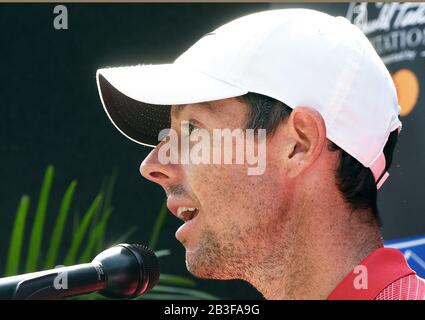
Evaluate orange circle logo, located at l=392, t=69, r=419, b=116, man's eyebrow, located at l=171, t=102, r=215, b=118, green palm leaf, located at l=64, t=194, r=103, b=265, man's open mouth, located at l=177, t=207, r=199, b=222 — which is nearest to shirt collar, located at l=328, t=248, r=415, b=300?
man's open mouth, located at l=177, t=207, r=199, b=222

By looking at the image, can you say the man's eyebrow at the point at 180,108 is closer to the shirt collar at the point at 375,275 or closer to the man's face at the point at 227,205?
the man's face at the point at 227,205

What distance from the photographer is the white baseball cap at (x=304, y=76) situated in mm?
1820

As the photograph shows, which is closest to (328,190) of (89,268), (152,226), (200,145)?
(200,145)

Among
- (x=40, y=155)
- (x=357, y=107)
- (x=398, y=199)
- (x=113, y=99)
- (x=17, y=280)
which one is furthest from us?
(x=40, y=155)

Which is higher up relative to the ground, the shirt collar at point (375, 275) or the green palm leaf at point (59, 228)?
the green palm leaf at point (59, 228)

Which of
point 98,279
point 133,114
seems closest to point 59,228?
point 133,114

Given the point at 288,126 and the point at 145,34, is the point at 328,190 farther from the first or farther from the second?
the point at 145,34

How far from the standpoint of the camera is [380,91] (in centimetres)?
187

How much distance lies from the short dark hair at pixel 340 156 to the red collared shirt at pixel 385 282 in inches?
4.4

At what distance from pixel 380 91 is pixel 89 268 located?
0.69 metres

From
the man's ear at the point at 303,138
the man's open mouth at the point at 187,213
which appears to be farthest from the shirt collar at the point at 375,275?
the man's open mouth at the point at 187,213

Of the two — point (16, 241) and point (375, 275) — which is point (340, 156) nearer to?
point (375, 275)

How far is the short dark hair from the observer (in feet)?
6.07

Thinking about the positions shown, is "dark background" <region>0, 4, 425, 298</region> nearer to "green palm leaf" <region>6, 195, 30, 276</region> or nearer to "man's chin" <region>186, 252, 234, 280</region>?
"green palm leaf" <region>6, 195, 30, 276</region>
